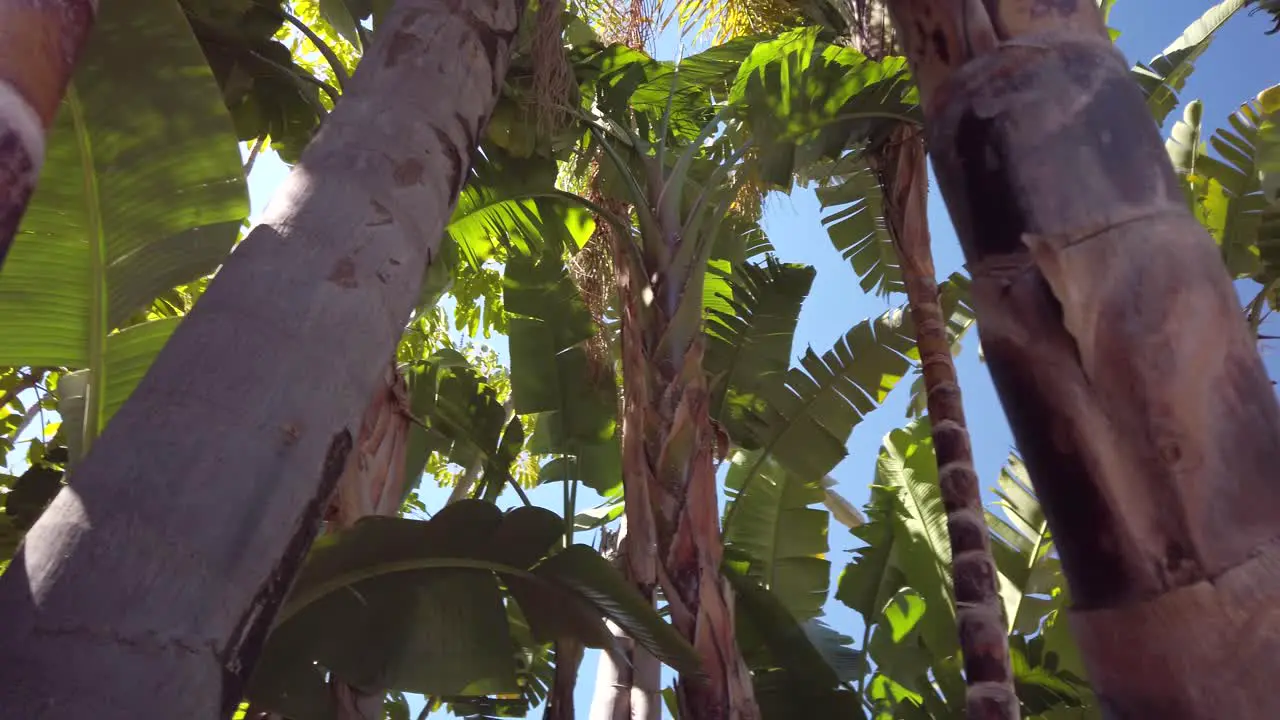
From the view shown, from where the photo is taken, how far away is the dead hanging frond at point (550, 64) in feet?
9.64

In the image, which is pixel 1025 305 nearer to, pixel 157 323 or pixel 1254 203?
pixel 157 323

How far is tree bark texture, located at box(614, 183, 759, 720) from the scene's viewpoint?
2.85m

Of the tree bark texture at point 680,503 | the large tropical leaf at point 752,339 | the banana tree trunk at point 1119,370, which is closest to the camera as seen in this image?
the banana tree trunk at point 1119,370

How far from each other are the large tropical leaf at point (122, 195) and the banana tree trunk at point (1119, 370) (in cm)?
219

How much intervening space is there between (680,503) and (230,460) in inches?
84.8

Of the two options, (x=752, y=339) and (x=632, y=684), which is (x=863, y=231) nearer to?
(x=752, y=339)

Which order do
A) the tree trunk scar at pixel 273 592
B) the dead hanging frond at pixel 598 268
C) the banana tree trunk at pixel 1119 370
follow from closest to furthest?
1. the banana tree trunk at pixel 1119 370
2. the tree trunk scar at pixel 273 592
3. the dead hanging frond at pixel 598 268

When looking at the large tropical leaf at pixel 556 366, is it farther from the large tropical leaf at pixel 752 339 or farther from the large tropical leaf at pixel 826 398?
the large tropical leaf at pixel 826 398

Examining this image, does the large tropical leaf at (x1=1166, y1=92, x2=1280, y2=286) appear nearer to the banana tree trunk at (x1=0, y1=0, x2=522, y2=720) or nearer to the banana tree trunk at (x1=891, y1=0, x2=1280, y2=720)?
the banana tree trunk at (x1=0, y1=0, x2=522, y2=720)

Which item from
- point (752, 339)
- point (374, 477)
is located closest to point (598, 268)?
point (752, 339)

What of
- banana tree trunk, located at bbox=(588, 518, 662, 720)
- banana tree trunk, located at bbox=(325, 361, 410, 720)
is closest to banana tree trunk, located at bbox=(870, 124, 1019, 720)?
banana tree trunk, located at bbox=(588, 518, 662, 720)

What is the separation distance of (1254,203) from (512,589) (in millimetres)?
4364

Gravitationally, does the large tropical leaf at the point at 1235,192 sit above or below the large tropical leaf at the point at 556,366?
above

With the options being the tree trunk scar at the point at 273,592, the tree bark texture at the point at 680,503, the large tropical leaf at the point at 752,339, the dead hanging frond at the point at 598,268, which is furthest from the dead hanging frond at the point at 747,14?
the tree trunk scar at the point at 273,592
